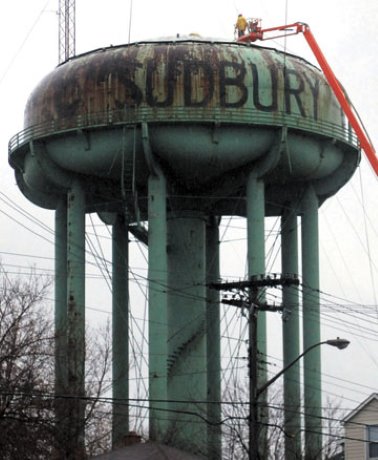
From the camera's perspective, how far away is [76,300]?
5094cm

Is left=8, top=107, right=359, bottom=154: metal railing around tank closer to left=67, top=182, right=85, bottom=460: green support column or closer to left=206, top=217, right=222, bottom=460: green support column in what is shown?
left=67, top=182, right=85, bottom=460: green support column

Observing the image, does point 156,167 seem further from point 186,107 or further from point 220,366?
point 220,366

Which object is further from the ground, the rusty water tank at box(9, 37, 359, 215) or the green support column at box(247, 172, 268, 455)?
the rusty water tank at box(9, 37, 359, 215)

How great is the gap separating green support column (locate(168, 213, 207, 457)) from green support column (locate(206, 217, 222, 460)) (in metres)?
1.47

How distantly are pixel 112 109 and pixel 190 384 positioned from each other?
10.5m

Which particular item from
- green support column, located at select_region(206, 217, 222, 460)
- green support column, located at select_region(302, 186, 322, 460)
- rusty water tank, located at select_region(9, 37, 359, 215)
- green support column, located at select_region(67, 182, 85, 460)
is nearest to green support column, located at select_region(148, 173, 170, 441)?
rusty water tank, located at select_region(9, 37, 359, 215)

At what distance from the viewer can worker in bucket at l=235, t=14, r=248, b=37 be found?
187 feet

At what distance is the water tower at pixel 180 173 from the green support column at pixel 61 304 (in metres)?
0.07

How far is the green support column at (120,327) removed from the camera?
54.6 m

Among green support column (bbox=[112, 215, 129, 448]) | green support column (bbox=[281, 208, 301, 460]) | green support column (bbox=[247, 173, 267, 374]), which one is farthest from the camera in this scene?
green support column (bbox=[112, 215, 129, 448])

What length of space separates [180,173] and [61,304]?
6.99 m

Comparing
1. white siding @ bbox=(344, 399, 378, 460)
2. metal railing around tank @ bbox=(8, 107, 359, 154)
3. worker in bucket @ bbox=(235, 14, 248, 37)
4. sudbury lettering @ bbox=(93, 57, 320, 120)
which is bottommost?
white siding @ bbox=(344, 399, 378, 460)

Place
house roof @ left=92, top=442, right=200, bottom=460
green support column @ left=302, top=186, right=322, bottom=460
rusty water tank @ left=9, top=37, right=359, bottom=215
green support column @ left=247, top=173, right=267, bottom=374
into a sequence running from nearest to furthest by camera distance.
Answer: house roof @ left=92, top=442, right=200, bottom=460, rusty water tank @ left=9, top=37, right=359, bottom=215, green support column @ left=247, top=173, right=267, bottom=374, green support column @ left=302, top=186, right=322, bottom=460

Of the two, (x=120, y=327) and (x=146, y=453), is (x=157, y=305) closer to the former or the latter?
(x=146, y=453)
